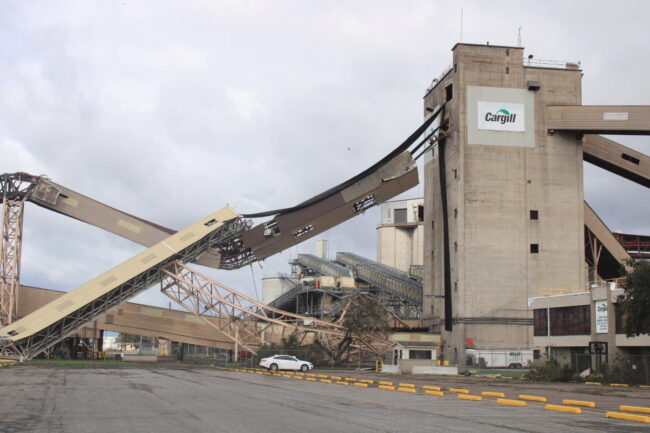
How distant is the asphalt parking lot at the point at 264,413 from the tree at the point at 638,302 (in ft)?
42.9

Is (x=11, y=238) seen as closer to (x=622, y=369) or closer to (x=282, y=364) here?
(x=282, y=364)

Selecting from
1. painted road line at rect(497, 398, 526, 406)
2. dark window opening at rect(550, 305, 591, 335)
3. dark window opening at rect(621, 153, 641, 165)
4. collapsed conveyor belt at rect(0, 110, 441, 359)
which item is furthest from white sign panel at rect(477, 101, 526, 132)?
painted road line at rect(497, 398, 526, 406)

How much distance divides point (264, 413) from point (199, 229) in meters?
46.3

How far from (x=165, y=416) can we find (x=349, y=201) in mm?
47562

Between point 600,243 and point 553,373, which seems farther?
point 600,243

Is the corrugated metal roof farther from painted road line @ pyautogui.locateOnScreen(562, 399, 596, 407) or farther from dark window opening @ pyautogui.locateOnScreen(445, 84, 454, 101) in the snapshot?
painted road line @ pyautogui.locateOnScreen(562, 399, 596, 407)

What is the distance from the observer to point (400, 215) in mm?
110250

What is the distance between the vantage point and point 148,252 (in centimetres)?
6197

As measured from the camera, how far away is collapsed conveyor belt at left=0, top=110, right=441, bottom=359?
59.9m

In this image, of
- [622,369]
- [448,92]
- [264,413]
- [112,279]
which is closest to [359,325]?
[112,279]

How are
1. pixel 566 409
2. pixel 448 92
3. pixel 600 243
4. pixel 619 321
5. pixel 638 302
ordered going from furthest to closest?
pixel 600 243 → pixel 448 92 → pixel 619 321 → pixel 638 302 → pixel 566 409

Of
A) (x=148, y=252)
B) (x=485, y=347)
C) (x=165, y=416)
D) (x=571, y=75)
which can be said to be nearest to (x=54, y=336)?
(x=148, y=252)

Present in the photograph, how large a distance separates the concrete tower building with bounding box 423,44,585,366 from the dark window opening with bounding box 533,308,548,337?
15.7 m

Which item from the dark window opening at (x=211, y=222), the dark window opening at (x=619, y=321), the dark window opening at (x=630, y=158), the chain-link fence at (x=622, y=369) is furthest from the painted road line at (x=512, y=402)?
the dark window opening at (x=630, y=158)
